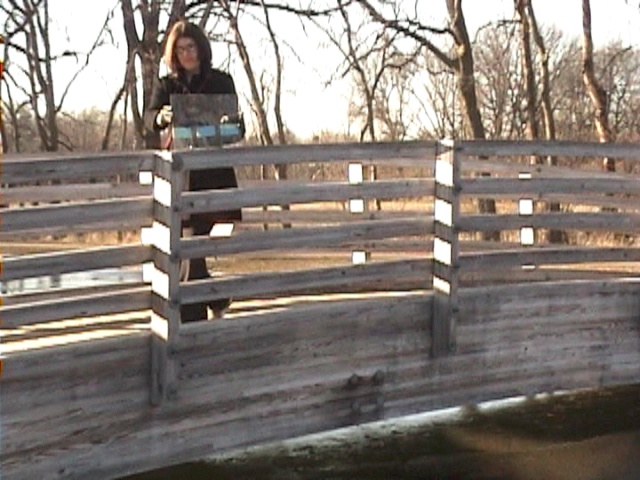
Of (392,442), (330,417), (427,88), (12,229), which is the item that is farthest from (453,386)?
(427,88)

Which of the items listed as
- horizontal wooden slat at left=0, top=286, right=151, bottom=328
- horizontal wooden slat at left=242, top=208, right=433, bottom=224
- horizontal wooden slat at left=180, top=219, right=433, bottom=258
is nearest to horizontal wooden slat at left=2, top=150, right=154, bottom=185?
horizontal wooden slat at left=180, top=219, right=433, bottom=258

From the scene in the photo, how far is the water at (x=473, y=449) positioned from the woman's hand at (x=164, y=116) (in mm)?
2589

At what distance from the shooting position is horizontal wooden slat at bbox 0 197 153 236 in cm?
514

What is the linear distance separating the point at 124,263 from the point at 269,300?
9.91 feet

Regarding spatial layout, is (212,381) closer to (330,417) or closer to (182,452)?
(182,452)

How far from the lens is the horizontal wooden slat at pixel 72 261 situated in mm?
5074

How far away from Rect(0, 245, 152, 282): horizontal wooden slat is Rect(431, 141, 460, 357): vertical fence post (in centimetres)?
192

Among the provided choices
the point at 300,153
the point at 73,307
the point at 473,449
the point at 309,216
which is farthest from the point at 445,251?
the point at 309,216

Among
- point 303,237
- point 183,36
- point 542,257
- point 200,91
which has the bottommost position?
point 542,257

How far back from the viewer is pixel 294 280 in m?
6.13

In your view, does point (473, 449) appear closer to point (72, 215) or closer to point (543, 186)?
point (543, 186)

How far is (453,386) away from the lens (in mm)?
6906

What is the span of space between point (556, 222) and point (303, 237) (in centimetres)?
209

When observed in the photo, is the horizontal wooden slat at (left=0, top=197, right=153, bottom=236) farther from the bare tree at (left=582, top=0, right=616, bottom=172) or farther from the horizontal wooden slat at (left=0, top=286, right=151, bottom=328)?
the bare tree at (left=582, top=0, right=616, bottom=172)
